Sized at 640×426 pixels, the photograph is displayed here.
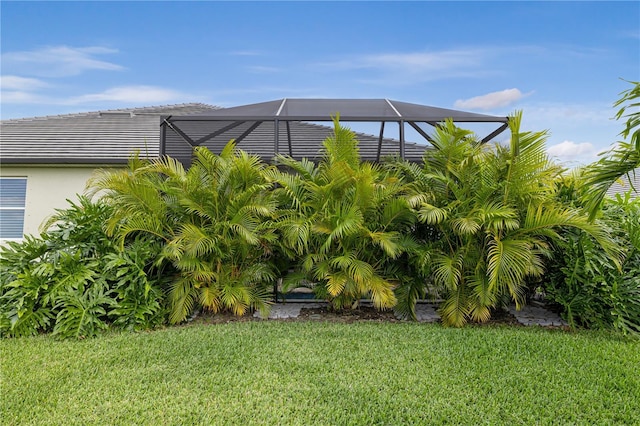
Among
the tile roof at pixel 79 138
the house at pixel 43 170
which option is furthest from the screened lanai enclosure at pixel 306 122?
the house at pixel 43 170

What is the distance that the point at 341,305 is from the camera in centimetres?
498

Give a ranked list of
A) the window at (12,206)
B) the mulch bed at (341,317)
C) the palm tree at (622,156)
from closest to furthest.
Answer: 1. the palm tree at (622,156)
2. the mulch bed at (341,317)
3. the window at (12,206)

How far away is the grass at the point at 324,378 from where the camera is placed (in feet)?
8.29

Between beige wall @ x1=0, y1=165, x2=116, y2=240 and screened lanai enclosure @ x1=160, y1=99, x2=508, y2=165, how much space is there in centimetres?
369

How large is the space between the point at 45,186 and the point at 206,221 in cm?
620

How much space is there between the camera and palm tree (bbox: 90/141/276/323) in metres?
4.51

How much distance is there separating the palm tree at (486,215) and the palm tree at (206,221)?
2.16 meters

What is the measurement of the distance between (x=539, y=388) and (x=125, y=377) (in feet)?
11.6

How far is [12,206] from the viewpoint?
838cm

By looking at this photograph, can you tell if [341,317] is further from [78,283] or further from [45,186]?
[45,186]

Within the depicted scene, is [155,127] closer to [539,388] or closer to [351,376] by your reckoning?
[351,376]

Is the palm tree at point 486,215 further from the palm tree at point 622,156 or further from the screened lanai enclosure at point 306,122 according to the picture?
the screened lanai enclosure at point 306,122

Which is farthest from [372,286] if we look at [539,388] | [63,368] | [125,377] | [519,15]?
[519,15]

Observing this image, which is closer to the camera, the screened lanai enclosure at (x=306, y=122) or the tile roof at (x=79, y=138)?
the screened lanai enclosure at (x=306, y=122)
